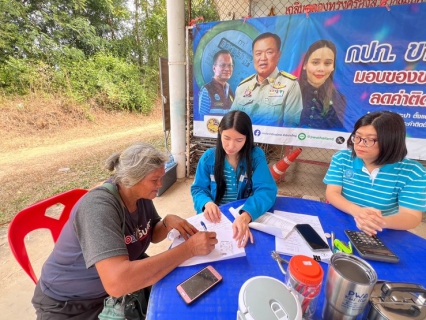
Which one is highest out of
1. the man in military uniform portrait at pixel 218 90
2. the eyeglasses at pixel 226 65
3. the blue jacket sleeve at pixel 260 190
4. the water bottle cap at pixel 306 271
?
the eyeglasses at pixel 226 65

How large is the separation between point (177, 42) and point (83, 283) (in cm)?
295

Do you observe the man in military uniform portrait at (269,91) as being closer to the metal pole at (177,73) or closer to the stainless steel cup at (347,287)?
the metal pole at (177,73)

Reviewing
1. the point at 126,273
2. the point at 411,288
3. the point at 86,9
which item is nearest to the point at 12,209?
the point at 126,273

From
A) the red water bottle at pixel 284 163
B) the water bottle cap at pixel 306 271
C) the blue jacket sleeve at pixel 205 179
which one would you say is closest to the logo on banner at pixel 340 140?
the red water bottle at pixel 284 163

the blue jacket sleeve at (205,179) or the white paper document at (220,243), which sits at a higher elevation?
the blue jacket sleeve at (205,179)

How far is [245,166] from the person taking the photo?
5.11 feet

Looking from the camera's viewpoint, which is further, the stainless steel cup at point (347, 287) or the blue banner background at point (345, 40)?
the blue banner background at point (345, 40)

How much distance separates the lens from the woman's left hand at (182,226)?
3.61 ft

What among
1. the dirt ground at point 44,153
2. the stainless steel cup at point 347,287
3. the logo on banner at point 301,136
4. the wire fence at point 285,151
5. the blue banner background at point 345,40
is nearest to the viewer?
the stainless steel cup at point 347,287

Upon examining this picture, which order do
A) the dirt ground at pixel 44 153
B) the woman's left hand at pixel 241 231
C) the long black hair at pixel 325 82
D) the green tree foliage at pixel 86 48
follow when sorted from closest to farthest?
the woman's left hand at pixel 241 231, the dirt ground at pixel 44 153, the long black hair at pixel 325 82, the green tree foliage at pixel 86 48

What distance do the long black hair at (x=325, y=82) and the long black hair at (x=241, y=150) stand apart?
5.24 feet

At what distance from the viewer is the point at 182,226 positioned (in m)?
1.14

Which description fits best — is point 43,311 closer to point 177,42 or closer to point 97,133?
point 177,42

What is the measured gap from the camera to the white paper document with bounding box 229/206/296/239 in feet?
3.55
